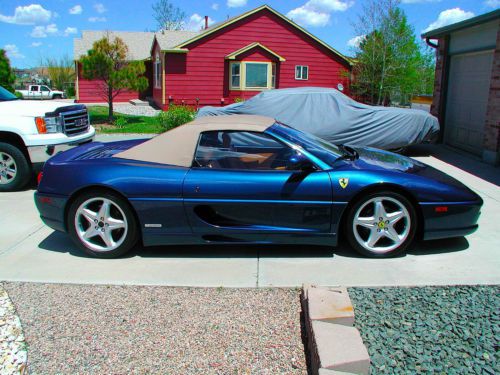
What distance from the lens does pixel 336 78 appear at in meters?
25.6

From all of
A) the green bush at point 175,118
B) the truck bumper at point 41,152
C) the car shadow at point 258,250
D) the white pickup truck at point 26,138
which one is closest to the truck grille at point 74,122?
the white pickup truck at point 26,138

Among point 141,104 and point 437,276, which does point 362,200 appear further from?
point 141,104

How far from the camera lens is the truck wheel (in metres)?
7.32

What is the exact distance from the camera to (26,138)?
7297 millimetres

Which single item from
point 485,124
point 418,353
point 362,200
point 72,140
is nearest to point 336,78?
point 485,124

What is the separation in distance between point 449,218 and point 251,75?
67.3ft

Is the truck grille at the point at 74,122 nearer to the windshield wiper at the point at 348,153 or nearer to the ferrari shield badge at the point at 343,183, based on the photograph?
the windshield wiper at the point at 348,153

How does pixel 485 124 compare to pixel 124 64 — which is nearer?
pixel 485 124

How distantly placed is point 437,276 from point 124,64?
54.7ft

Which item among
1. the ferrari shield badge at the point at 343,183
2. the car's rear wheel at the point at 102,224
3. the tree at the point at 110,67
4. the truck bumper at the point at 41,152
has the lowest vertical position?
the car's rear wheel at the point at 102,224

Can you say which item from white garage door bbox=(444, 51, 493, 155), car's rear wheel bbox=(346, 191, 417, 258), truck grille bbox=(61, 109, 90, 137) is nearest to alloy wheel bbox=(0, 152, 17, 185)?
truck grille bbox=(61, 109, 90, 137)

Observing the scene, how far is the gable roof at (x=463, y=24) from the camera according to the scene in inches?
364

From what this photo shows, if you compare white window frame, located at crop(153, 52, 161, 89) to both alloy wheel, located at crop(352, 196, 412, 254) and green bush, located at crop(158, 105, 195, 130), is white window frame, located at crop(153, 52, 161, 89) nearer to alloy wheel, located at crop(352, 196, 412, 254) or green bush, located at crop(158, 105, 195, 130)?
green bush, located at crop(158, 105, 195, 130)

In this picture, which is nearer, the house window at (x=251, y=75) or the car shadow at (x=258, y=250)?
the car shadow at (x=258, y=250)
